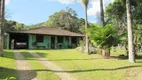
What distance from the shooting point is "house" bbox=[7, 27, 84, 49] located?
35.2 m

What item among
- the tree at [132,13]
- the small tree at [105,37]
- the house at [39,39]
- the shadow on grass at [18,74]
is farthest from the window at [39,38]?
the shadow on grass at [18,74]

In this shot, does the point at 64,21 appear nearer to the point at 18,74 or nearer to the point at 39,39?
the point at 39,39

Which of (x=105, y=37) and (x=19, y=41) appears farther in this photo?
(x=19, y=41)

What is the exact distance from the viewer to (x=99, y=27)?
2058 centimetres

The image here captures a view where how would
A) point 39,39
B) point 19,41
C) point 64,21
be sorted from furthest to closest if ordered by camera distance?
point 64,21 < point 19,41 < point 39,39

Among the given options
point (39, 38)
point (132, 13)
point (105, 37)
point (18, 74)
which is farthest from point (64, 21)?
point (18, 74)

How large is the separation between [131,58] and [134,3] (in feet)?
30.9

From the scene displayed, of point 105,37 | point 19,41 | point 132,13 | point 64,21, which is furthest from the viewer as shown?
point 64,21

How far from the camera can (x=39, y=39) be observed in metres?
36.2

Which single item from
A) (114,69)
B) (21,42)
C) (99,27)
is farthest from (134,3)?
(21,42)

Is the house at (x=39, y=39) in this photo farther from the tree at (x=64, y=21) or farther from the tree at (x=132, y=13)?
the tree at (x=64, y=21)

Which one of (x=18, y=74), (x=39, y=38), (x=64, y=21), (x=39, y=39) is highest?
(x=64, y=21)

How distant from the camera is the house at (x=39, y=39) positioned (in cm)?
3524

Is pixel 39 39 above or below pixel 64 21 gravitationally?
below
